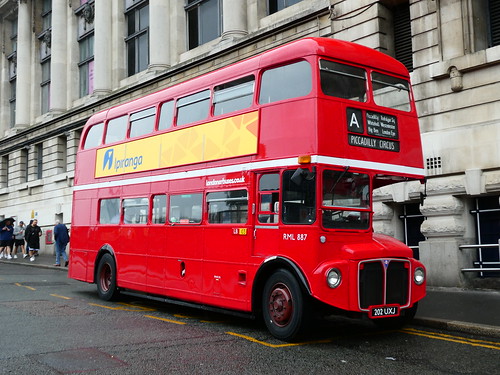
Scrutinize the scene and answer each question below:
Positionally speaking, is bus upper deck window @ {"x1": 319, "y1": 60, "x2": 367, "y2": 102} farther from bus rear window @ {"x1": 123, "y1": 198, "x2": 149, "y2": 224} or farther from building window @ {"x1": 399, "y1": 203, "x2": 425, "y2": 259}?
building window @ {"x1": 399, "y1": 203, "x2": 425, "y2": 259}

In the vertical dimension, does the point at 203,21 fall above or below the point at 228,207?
above

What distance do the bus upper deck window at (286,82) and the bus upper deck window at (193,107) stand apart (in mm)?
1458

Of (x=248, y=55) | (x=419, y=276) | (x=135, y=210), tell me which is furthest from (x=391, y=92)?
(x=248, y=55)

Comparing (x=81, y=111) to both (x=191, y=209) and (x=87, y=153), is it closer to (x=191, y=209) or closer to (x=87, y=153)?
(x=87, y=153)

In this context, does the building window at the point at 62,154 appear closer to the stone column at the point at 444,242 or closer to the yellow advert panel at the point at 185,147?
the yellow advert panel at the point at 185,147

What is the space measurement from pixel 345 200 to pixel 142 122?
5255mm

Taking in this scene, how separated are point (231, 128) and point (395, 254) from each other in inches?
123

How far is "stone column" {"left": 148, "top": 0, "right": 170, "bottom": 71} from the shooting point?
76.5 feet

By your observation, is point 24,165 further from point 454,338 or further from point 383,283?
point 454,338

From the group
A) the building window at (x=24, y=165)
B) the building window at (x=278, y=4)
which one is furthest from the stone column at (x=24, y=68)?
the building window at (x=278, y=4)

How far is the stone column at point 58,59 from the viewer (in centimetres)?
3134

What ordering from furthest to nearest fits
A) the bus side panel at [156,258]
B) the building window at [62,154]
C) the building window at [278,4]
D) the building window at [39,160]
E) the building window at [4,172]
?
the building window at [4,172] < the building window at [39,160] < the building window at [62,154] < the building window at [278,4] < the bus side panel at [156,258]

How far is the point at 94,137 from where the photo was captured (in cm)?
1275

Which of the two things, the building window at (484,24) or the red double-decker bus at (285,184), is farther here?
the building window at (484,24)
